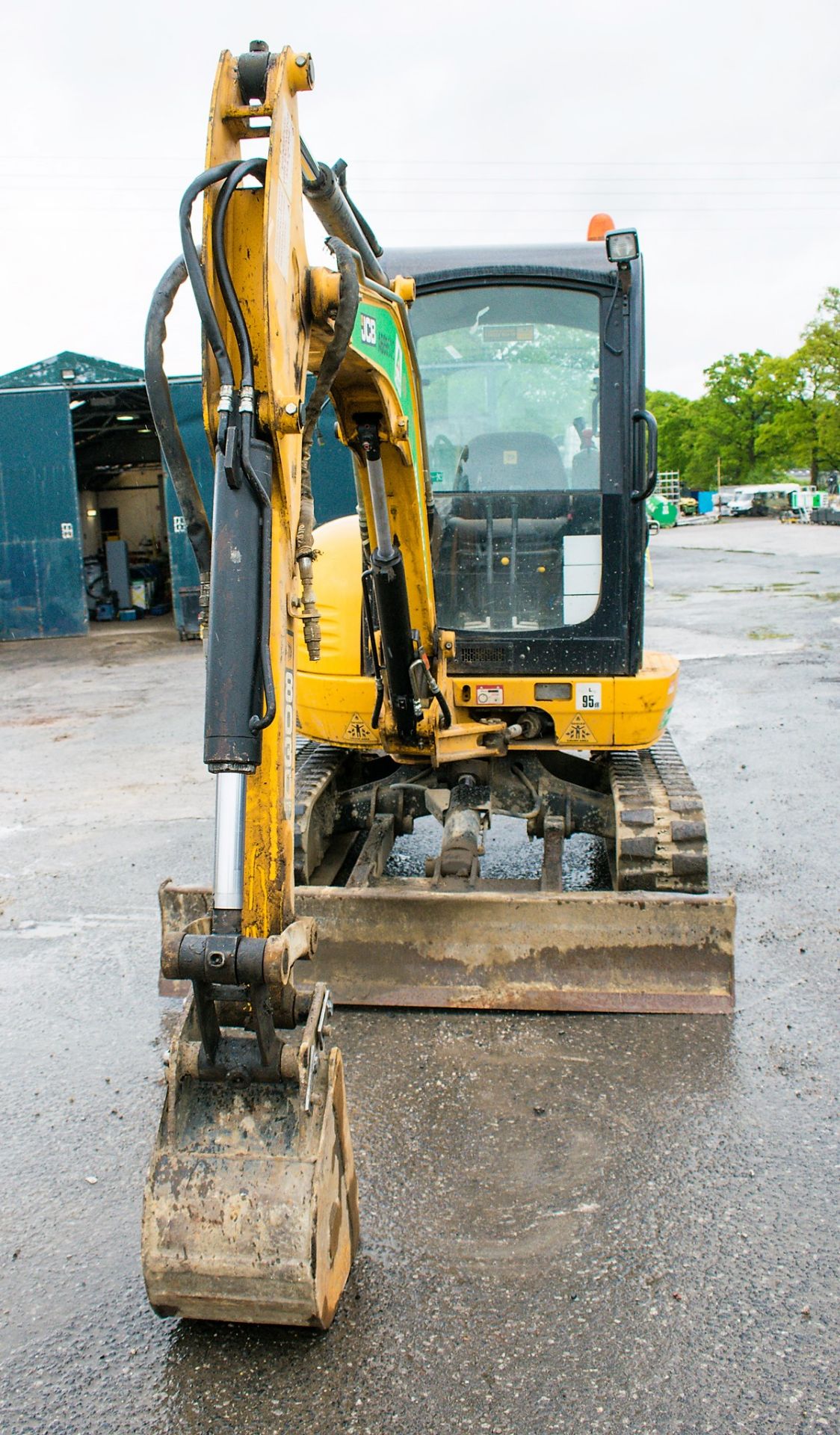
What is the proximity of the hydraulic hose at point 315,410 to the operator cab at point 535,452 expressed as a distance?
6.62 ft

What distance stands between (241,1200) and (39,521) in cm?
1917

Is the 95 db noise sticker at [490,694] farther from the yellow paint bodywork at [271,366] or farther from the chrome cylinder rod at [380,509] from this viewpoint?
the yellow paint bodywork at [271,366]

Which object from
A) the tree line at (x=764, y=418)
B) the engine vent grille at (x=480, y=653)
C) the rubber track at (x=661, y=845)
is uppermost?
the tree line at (x=764, y=418)

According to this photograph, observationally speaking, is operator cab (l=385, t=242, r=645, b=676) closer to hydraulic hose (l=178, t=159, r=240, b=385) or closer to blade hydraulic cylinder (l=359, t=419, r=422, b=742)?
blade hydraulic cylinder (l=359, t=419, r=422, b=742)

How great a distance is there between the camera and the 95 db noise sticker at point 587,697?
5379 millimetres

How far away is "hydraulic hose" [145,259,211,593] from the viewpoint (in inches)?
120

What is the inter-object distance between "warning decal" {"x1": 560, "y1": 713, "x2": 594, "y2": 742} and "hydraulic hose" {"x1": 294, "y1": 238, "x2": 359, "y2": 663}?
2.39m

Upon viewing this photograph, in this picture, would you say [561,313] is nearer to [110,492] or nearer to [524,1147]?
[524,1147]

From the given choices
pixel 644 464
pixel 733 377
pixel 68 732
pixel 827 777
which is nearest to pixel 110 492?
pixel 68 732

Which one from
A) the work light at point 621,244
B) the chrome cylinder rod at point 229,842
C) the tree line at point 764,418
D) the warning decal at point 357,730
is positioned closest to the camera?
the chrome cylinder rod at point 229,842

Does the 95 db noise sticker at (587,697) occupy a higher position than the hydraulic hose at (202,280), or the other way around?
the hydraulic hose at (202,280)

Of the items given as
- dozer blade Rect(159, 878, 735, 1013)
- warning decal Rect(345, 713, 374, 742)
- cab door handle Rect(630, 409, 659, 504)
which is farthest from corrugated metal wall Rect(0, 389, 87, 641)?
dozer blade Rect(159, 878, 735, 1013)

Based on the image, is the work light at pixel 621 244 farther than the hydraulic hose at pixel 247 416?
Yes

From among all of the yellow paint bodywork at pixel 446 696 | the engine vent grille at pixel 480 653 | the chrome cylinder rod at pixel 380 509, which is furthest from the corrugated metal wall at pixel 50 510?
the chrome cylinder rod at pixel 380 509
